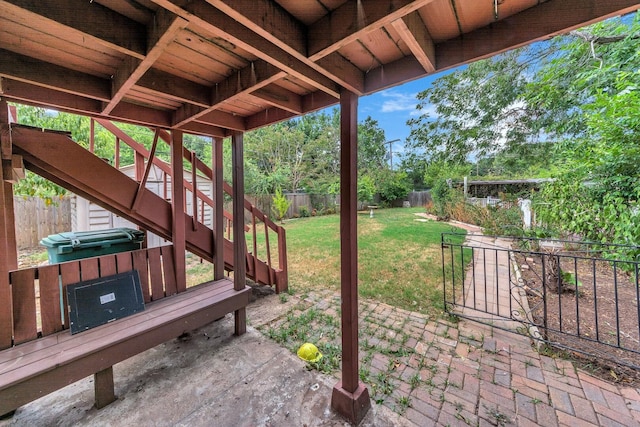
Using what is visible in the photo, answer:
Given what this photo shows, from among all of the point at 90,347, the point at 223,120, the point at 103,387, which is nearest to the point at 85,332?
the point at 90,347

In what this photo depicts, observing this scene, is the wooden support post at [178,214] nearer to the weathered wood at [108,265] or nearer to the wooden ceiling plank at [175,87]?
the weathered wood at [108,265]

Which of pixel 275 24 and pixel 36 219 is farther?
pixel 36 219

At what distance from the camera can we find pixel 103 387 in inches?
66.2

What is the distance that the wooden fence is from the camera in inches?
216

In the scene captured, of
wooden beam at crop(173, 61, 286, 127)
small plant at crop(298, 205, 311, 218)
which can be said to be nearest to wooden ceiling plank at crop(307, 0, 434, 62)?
wooden beam at crop(173, 61, 286, 127)

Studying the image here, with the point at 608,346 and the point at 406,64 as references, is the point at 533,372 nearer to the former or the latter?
the point at 608,346

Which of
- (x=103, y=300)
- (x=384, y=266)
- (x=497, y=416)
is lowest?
(x=497, y=416)

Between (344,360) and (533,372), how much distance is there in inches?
63.9

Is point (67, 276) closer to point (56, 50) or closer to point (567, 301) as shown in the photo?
point (56, 50)

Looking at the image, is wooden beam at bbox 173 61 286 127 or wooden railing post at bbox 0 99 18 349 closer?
wooden beam at bbox 173 61 286 127

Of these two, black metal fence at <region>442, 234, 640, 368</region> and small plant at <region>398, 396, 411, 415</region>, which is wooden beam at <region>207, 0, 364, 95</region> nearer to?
small plant at <region>398, 396, 411, 415</region>

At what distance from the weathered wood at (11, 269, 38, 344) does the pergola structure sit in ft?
0.28

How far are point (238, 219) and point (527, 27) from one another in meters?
2.51

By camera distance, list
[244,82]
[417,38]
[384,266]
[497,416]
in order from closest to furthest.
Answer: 1. [417,38]
2. [244,82]
3. [497,416]
4. [384,266]
